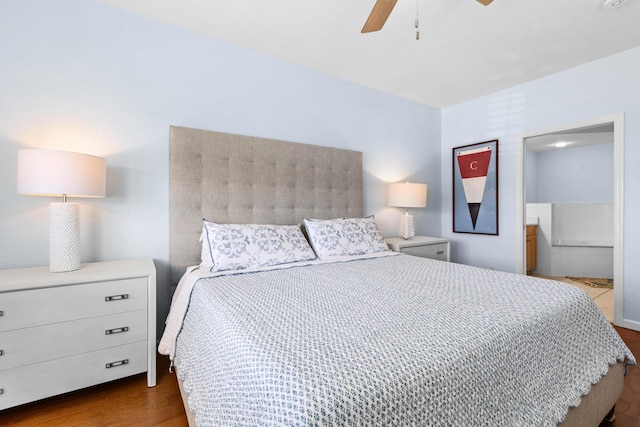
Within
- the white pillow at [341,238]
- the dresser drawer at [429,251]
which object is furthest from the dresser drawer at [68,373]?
the dresser drawer at [429,251]

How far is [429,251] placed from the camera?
3.21 m

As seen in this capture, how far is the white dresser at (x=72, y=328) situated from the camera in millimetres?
1421

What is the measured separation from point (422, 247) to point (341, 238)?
116 centimetres

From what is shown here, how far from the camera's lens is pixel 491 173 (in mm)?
3496

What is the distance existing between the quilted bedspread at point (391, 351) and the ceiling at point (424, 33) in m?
1.79

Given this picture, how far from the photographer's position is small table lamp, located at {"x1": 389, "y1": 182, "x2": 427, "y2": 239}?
318cm

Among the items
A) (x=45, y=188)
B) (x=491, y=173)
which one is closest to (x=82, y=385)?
(x=45, y=188)

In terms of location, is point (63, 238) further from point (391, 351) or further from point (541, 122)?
point (541, 122)

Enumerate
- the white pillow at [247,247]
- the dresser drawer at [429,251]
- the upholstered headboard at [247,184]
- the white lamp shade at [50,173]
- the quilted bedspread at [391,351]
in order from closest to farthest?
the quilted bedspread at [391,351] < the white lamp shade at [50,173] < the white pillow at [247,247] < the upholstered headboard at [247,184] < the dresser drawer at [429,251]

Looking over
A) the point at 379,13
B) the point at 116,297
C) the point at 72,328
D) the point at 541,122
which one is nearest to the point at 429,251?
the point at 541,122

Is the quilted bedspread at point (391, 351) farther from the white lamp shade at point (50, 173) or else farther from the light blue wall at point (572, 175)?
the light blue wall at point (572, 175)

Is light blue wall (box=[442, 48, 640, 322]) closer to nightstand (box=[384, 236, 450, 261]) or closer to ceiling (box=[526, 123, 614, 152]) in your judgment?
nightstand (box=[384, 236, 450, 261])

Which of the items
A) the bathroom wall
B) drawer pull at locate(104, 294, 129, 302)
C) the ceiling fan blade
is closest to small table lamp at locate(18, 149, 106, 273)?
drawer pull at locate(104, 294, 129, 302)

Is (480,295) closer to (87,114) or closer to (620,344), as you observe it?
(620,344)
